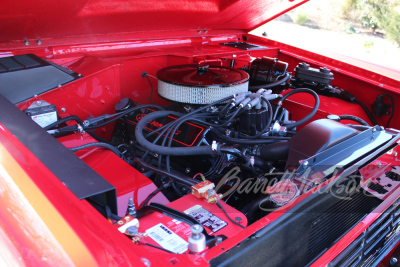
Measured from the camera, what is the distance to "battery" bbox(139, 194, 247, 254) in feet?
2.31

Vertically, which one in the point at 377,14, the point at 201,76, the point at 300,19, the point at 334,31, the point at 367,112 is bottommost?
the point at 334,31

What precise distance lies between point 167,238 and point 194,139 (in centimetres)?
54

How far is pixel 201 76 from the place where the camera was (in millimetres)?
1432

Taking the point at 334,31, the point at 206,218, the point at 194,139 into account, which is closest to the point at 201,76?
the point at 194,139

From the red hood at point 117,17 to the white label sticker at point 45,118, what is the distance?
0.36 metres

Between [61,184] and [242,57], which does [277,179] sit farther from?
[242,57]

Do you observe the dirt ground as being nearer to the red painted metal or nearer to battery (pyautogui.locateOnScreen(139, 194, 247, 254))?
the red painted metal

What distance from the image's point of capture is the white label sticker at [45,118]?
120cm

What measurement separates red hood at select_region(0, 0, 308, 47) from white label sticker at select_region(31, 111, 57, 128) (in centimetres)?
36

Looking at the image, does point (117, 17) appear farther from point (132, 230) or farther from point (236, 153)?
point (132, 230)

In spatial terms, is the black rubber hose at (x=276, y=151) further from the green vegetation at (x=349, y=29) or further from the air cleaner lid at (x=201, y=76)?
the green vegetation at (x=349, y=29)

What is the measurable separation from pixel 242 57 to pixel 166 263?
1574 mm

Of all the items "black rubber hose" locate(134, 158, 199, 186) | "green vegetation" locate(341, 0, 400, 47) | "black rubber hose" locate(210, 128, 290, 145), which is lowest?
"green vegetation" locate(341, 0, 400, 47)

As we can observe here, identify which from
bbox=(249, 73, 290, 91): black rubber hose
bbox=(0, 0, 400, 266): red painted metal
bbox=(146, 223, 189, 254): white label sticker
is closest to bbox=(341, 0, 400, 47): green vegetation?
bbox=(0, 0, 400, 266): red painted metal
